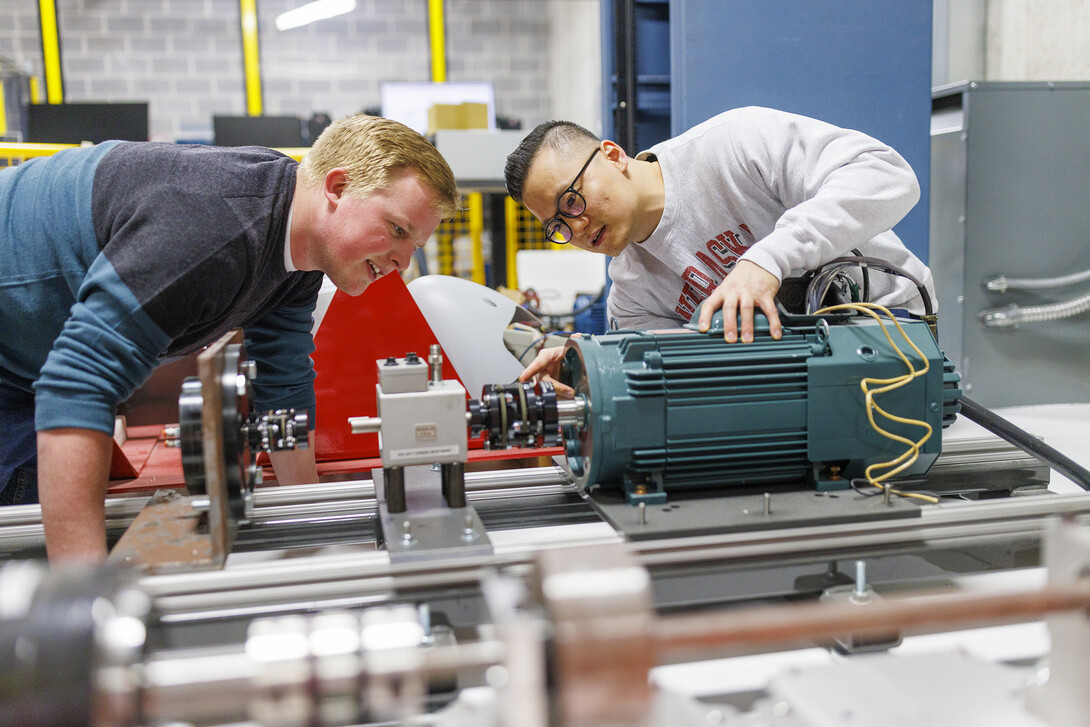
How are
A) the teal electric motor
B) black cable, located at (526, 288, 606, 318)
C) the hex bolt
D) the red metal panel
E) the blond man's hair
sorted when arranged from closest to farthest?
the hex bolt → the teal electric motor → the blond man's hair → the red metal panel → black cable, located at (526, 288, 606, 318)

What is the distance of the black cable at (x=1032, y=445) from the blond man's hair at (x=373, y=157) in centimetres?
92

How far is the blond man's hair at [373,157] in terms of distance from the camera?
132 centimetres

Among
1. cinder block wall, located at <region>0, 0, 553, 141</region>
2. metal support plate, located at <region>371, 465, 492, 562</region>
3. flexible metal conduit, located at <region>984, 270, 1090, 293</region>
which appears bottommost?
metal support plate, located at <region>371, 465, 492, 562</region>

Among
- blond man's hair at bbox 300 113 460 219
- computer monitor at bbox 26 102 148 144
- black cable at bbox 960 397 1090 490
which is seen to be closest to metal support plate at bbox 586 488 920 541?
black cable at bbox 960 397 1090 490

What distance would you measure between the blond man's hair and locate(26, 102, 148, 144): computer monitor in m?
3.11

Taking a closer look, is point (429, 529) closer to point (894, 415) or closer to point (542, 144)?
point (894, 415)

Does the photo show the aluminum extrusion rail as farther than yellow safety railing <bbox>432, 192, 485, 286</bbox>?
No

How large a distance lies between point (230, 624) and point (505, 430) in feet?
1.35

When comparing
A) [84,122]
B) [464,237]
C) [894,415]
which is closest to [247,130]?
[84,122]

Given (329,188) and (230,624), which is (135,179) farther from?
(230,624)

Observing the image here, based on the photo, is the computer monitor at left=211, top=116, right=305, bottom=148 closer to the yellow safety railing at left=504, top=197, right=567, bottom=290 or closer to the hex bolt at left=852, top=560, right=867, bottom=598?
the yellow safety railing at left=504, top=197, right=567, bottom=290

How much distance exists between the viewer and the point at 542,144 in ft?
5.75

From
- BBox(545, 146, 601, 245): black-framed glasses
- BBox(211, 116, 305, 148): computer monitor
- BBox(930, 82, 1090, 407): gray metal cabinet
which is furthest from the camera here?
BBox(211, 116, 305, 148): computer monitor

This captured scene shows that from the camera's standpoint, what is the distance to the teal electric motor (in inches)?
41.5
